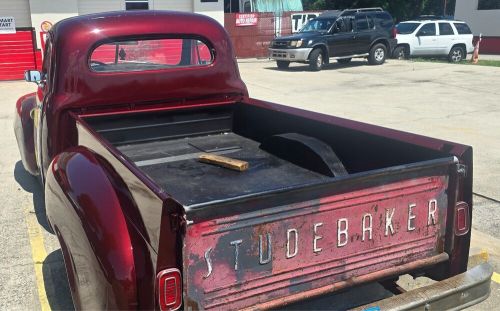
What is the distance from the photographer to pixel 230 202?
1.94 meters

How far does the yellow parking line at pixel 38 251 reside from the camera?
11.3ft

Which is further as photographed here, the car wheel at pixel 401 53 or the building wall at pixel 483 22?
the building wall at pixel 483 22

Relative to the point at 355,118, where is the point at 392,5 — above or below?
above

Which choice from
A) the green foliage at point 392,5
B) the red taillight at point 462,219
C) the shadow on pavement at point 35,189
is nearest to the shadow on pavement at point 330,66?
the shadow on pavement at point 35,189

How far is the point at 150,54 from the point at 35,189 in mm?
2436

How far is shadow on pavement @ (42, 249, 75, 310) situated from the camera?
132 inches

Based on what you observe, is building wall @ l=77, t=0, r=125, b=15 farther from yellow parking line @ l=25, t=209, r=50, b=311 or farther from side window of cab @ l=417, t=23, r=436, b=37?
yellow parking line @ l=25, t=209, r=50, b=311

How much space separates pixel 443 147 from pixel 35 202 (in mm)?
4287

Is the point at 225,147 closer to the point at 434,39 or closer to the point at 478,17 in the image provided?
the point at 434,39

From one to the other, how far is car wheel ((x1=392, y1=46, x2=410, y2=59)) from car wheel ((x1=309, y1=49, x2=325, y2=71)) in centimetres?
441

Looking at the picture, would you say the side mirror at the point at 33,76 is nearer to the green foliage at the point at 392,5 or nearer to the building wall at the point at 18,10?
the building wall at the point at 18,10

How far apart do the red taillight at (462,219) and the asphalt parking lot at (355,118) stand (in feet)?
3.30

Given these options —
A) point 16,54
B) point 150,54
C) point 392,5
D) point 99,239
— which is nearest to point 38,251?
point 150,54

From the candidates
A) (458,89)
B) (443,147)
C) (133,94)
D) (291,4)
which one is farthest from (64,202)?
(291,4)
